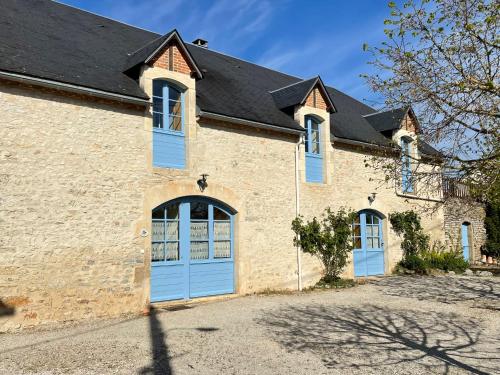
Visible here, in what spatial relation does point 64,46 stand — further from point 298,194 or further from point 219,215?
point 298,194

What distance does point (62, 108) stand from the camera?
8.48 m

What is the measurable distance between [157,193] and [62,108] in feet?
8.01

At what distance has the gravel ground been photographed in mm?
5652

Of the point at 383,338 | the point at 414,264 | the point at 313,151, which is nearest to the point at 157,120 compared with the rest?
the point at 313,151

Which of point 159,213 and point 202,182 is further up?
point 202,182

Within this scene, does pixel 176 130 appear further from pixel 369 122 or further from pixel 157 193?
pixel 369 122

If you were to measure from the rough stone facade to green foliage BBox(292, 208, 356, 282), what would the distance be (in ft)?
1.39

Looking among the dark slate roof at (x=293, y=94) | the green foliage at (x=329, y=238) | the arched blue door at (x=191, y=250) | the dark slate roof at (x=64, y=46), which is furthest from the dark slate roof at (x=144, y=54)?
the green foliage at (x=329, y=238)

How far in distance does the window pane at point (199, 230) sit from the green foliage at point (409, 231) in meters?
7.31

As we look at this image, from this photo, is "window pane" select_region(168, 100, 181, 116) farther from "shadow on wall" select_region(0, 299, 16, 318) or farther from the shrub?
the shrub

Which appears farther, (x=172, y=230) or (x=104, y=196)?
(x=172, y=230)

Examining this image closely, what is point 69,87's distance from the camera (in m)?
8.38

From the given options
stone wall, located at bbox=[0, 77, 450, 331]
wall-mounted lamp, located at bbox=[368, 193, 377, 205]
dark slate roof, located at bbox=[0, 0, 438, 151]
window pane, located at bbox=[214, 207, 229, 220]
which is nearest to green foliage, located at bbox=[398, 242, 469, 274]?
wall-mounted lamp, located at bbox=[368, 193, 377, 205]

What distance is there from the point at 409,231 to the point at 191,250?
8539 millimetres
